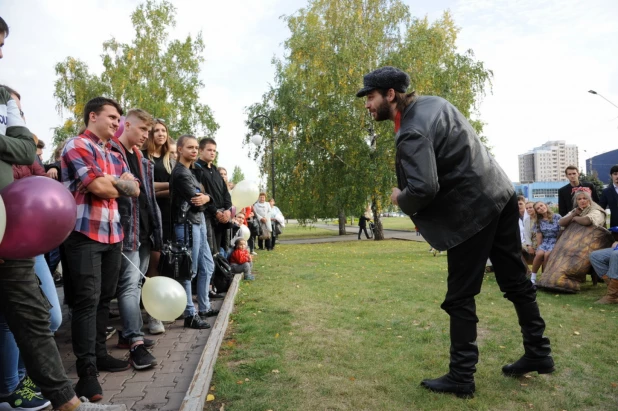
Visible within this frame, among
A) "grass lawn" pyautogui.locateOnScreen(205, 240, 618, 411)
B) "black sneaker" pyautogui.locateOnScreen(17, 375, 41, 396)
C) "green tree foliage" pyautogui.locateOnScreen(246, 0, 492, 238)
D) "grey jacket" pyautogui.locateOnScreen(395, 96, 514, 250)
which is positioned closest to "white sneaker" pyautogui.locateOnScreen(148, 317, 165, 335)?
"grass lawn" pyautogui.locateOnScreen(205, 240, 618, 411)

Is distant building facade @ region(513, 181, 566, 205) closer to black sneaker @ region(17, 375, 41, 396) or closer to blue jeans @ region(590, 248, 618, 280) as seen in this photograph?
blue jeans @ region(590, 248, 618, 280)

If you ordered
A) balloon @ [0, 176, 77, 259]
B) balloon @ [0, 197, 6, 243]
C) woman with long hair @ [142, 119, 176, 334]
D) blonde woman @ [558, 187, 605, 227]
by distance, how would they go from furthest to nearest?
blonde woman @ [558, 187, 605, 227], woman with long hair @ [142, 119, 176, 334], balloon @ [0, 176, 77, 259], balloon @ [0, 197, 6, 243]

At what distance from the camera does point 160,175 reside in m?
6.06

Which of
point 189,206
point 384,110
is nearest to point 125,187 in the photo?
point 189,206

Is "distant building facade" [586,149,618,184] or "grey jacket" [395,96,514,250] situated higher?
"distant building facade" [586,149,618,184]

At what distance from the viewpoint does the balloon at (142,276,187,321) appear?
13.1 ft

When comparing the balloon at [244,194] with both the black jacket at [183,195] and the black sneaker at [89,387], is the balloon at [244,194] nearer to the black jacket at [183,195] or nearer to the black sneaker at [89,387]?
the black jacket at [183,195]

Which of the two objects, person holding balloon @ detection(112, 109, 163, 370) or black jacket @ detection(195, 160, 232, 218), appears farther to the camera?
black jacket @ detection(195, 160, 232, 218)

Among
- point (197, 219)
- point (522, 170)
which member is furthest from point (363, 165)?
point (522, 170)

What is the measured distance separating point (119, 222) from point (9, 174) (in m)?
1.19

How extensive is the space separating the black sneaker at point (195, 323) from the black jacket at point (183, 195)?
1106 millimetres

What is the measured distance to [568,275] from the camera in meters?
7.47

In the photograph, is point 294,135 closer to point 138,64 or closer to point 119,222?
point 138,64

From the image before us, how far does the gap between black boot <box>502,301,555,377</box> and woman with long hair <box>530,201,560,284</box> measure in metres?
5.08
